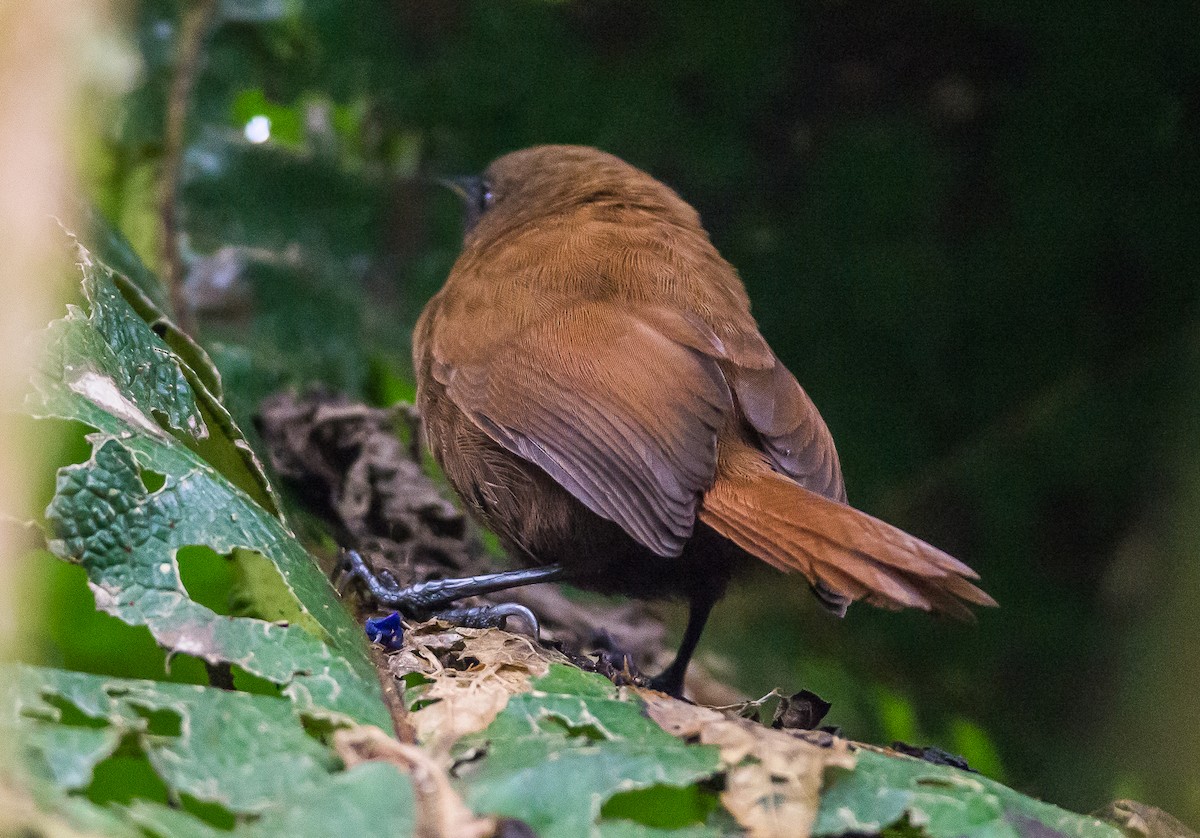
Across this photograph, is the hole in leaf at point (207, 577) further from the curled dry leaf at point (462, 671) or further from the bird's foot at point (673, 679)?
the bird's foot at point (673, 679)

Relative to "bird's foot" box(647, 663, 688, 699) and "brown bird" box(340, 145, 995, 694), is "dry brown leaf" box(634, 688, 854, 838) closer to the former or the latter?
"brown bird" box(340, 145, 995, 694)

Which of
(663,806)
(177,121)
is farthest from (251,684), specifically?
(177,121)

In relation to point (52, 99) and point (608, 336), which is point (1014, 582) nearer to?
point (608, 336)

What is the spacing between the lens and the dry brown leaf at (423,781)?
4.49 ft

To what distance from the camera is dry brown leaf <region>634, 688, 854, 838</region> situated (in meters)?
1.53

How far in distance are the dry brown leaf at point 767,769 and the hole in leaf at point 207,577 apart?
0.69 metres

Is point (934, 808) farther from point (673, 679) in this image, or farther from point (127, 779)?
point (673, 679)

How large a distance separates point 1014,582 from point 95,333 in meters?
3.10

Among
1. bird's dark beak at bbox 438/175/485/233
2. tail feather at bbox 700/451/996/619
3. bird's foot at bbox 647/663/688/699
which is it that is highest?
bird's dark beak at bbox 438/175/485/233

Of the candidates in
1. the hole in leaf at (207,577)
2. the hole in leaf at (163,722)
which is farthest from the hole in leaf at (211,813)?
the hole in leaf at (207,577)

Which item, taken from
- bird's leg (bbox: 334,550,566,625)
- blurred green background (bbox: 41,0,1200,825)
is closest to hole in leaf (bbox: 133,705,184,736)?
bird's leg (bbox: 334,550,566,625)

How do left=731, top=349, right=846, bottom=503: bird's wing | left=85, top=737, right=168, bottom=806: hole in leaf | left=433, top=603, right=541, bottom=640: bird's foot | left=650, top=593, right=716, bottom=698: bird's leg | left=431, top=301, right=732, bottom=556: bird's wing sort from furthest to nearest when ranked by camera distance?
1. left=650, top=593, right=716, bottom=698: bird's leg
2. left=433, top=603, right=541, bottom=640: bird's foot
3. left=731, top=349, right=846, bottom=503: bird's wing
4. left=431, top=301, right=732, bottom=556: bird's wing
5. left=85, top=737, right=168, bottom=806: hole in leaf

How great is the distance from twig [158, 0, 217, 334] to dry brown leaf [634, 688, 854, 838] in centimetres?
263

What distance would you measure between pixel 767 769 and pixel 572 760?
0.27m
